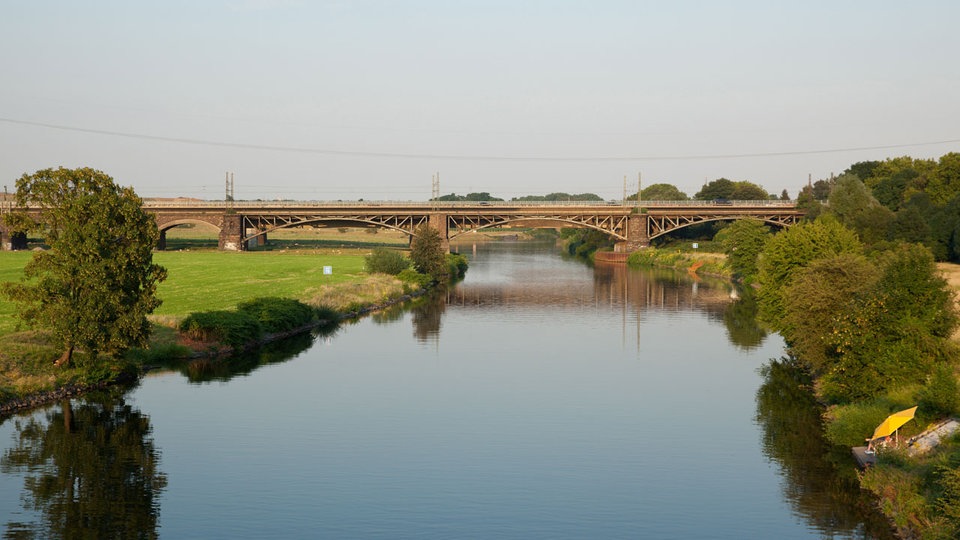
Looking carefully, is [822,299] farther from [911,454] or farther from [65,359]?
[65,359]

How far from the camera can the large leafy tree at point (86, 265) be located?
45750mm

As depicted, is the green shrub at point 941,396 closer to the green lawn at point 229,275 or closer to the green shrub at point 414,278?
the green lawn at point 229,275

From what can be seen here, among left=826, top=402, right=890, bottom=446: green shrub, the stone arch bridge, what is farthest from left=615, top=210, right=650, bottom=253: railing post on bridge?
left=826, top=402, right=890, bottom=446: green shrub

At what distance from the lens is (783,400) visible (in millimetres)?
46469

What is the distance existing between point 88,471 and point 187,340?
24641 millimetres

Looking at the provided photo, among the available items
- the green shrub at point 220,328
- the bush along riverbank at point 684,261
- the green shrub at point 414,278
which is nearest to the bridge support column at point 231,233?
the green shrub at point 414,278

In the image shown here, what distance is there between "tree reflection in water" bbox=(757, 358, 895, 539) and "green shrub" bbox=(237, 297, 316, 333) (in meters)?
31.9

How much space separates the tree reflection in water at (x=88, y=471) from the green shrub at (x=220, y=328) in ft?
46.3

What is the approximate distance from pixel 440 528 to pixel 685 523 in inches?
283

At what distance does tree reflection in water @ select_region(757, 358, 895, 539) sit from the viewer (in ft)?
95.6

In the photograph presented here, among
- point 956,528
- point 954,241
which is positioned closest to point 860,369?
point 956,528

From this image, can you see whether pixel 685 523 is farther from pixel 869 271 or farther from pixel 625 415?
pixel 869 271

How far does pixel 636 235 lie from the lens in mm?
150125

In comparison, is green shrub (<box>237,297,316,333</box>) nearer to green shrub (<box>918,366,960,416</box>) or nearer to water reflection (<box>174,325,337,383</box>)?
water reflection (<box>174,325,337,383</box>)
